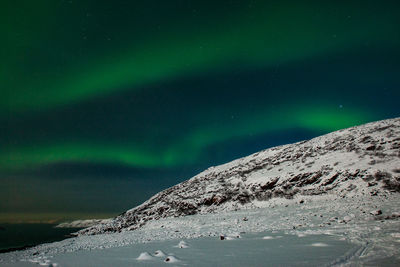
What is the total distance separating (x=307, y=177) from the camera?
26.0m

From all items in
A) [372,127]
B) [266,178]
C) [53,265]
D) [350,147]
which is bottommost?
[53,265]

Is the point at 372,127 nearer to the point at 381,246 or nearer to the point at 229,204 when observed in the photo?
the point at 229,204

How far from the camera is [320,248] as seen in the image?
6691mm

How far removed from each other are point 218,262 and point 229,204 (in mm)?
22954

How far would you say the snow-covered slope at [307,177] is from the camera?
21641 millimetres

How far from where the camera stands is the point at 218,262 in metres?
5.40

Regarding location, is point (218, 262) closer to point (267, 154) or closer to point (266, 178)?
point (266, 178)

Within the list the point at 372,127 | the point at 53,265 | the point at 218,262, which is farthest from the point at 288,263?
the point at 372,127

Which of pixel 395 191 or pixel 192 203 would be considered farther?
pixel 192 203

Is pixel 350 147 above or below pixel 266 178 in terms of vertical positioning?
above

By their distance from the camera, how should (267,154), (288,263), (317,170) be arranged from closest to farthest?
(288,263)
(317,170)
(267,154)

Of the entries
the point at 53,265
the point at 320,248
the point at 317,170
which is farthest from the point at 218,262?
the point at 317,170

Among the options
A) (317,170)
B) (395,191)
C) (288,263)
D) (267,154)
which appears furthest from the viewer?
(267,154)

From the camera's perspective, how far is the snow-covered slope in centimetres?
2164
